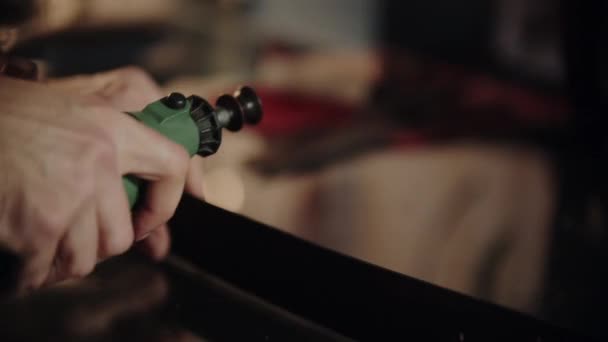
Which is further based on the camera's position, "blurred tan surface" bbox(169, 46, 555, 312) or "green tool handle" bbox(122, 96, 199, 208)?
"blurred tan surface" bbox(169, 46, 555, 312)

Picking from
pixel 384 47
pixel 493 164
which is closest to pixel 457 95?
pixel 384 47

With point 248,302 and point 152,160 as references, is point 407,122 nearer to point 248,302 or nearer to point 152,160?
point 248,302

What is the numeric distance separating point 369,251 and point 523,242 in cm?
24

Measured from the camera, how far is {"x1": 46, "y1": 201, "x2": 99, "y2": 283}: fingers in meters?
0.34

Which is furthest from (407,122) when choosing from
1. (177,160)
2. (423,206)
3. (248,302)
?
(177,160)

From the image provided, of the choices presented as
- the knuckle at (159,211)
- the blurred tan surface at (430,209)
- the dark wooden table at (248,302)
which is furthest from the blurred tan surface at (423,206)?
the knuckle at (159,211)

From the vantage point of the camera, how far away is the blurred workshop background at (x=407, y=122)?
0.80 meters

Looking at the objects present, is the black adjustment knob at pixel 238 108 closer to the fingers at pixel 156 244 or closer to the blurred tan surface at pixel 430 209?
the fingers at pixel 156 244

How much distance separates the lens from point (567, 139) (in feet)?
5.16

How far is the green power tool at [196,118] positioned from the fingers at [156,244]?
0.32 feet

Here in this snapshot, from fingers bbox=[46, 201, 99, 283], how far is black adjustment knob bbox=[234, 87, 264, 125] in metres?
0.15

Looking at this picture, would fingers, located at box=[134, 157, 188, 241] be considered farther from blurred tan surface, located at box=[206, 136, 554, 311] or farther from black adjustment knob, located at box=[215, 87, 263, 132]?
blurred tan surface, located at box=[206, 136, 554, 311]

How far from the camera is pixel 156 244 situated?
502 mm

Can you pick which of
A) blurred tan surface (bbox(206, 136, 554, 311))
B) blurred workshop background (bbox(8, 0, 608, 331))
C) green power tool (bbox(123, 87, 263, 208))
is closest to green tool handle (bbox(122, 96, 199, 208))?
green power tool (bbox(123, 87, 263, 208))
